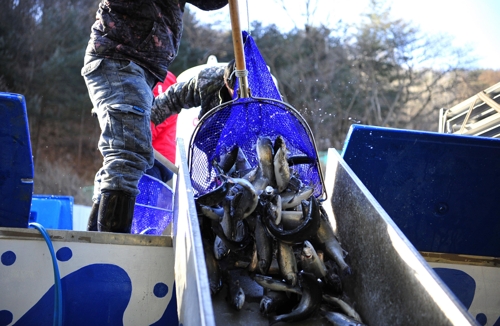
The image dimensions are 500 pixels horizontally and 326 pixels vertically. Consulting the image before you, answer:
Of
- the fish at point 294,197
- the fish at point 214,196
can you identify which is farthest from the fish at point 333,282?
the fish at point 214,196

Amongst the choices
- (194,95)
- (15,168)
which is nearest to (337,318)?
(15,168)

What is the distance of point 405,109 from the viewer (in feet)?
67.7

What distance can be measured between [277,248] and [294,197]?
0.31m

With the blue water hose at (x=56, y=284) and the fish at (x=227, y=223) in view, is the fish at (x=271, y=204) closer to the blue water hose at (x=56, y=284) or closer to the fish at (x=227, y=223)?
the fish at (x=227, y=223)

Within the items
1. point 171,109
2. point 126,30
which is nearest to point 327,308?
point 126,30

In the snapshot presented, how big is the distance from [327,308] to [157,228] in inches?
73.3

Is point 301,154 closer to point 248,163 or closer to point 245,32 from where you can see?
point 248,163

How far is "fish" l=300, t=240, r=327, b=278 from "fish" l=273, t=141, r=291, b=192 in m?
0.37

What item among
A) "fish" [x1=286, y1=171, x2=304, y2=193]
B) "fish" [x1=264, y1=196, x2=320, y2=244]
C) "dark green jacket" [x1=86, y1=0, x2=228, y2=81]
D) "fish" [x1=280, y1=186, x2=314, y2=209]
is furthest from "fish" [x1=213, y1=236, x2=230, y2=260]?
"dark green jacket" [x1=86, y1=0, x2=228, y2=81]

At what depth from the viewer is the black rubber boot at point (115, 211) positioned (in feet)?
8.50

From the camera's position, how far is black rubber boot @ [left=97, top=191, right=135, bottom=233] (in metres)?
2.59

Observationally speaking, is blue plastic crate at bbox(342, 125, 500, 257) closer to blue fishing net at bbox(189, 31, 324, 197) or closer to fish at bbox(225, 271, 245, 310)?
blue fishing net at bbox(189, 31, 324, 197)

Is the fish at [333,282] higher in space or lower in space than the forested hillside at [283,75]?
lower

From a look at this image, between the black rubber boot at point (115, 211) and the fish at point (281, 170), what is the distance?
0.73 metres
